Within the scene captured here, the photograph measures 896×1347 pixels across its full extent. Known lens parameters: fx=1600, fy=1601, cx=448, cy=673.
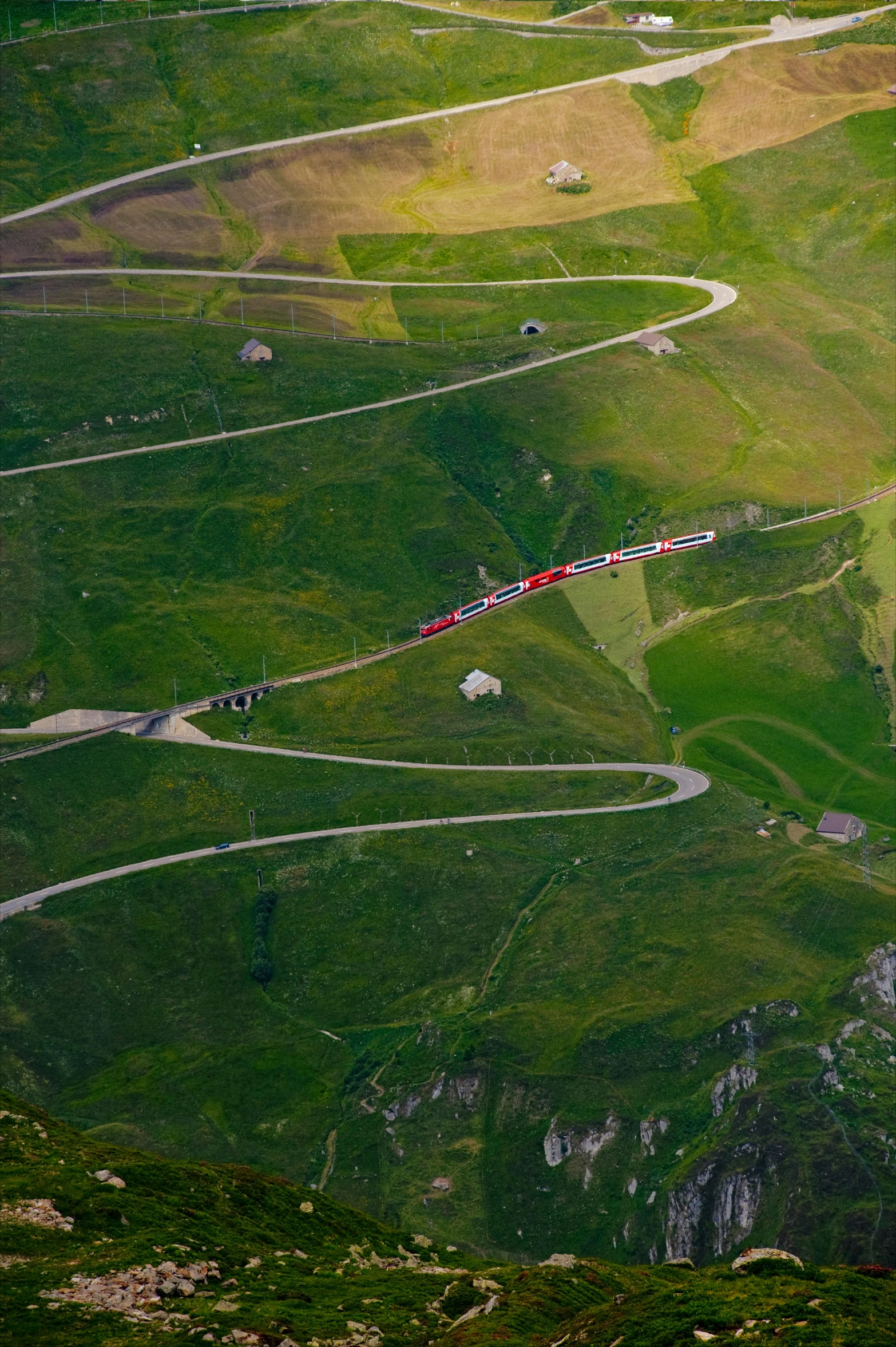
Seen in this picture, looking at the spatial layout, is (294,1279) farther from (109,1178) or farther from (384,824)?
(384,824)

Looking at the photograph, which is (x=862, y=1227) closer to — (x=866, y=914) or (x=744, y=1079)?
(x=744, y=1079)

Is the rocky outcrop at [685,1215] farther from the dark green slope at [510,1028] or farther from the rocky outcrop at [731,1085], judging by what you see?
the rocky outcrop at [731,1085]

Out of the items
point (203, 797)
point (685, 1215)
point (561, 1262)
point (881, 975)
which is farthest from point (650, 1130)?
point (203, 797)

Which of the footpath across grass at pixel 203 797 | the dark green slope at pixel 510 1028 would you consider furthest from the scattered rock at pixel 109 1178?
the footpath across grass at pixel 203 797

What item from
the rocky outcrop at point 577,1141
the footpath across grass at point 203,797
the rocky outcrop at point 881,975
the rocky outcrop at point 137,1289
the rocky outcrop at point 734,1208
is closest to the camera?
the rocky outcrop at point 137,1289

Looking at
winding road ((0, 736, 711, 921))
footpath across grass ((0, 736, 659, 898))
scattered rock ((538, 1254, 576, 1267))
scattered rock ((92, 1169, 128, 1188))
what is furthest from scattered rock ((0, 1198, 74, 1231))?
footpath across grass ((0, 736, 659, 898))
